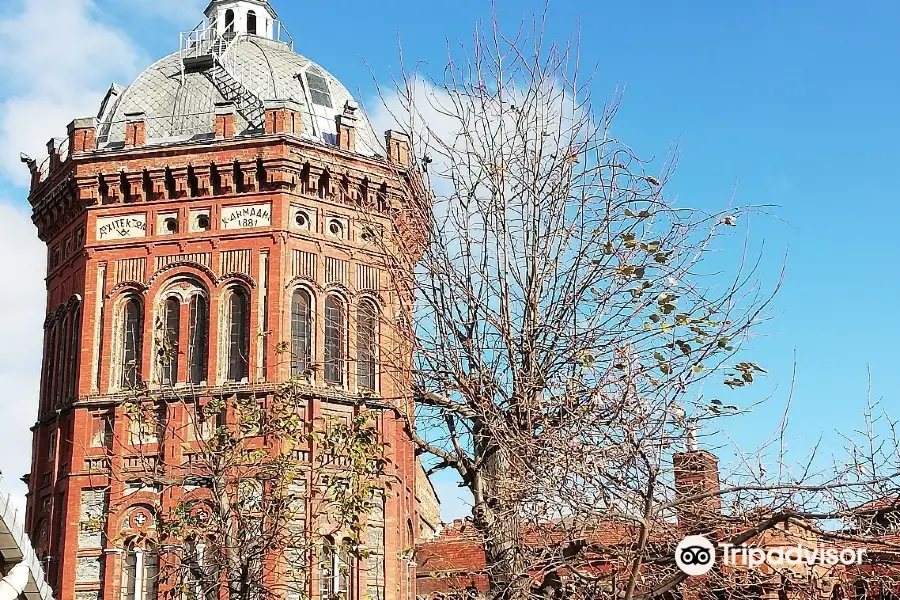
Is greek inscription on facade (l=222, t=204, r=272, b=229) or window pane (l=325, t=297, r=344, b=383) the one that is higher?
greek inscription on facade (l=222, t=204, r=272, b=229)

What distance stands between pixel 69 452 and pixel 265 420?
28.1 ft

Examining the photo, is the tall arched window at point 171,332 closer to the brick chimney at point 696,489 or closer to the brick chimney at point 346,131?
the brick chimney at point 346,131

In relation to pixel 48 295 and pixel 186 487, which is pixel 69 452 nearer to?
pixel 186 487

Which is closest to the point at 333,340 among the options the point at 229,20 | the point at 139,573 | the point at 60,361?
the point at 139,573

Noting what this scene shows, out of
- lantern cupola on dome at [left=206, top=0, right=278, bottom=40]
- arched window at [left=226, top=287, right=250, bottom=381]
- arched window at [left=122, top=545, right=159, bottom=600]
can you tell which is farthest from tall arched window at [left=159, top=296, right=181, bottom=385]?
lantern cupola on dome at [left=206, top=0, right=278, bottom=40]

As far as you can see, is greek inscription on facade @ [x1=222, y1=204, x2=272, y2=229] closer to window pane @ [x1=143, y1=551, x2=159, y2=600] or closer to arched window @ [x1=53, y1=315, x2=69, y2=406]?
arched window @ [x1=53, y1=315, x2=69, y2=406]

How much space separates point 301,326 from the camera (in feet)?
88.6

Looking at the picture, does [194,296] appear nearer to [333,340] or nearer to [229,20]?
→ [333,340]

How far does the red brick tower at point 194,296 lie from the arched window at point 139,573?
64 mm

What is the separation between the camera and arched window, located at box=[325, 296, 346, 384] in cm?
2680

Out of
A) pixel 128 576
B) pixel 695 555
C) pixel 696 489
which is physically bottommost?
pixel 695 555

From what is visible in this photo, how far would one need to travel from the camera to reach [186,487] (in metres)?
25.5

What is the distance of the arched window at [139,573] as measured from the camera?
24984 millimetres

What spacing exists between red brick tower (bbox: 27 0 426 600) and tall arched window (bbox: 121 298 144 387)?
0.15ft
